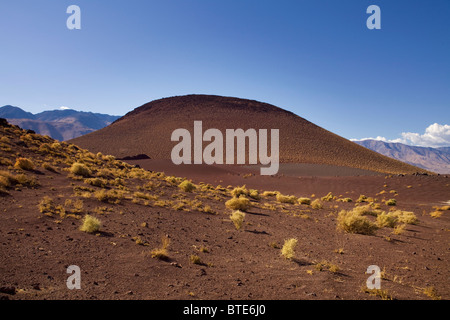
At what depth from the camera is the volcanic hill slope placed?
263ft

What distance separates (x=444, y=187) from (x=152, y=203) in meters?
30.2

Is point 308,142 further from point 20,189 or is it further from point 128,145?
point 20,189

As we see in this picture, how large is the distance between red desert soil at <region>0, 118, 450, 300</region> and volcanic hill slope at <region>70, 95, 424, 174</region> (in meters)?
63.6

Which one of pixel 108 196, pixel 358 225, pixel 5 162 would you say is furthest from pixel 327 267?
pixel 5 162

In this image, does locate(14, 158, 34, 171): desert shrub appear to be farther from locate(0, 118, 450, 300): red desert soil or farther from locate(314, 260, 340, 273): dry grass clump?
locate(314, 260, 340, 273): dry grass clump

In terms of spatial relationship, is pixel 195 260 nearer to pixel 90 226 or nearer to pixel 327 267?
pixel 327 267

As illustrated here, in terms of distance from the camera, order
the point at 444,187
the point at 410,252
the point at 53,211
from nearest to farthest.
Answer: the point at 410,252, the point at 53,211, the point at 444,187

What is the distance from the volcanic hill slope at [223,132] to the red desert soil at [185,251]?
63555 millimetres

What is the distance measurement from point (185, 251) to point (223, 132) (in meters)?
86.3

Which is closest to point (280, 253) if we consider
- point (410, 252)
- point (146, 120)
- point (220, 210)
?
point (410, 252)

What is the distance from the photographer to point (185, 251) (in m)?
7.50

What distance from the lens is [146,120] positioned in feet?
357

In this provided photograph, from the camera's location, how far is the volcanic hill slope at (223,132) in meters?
80.2

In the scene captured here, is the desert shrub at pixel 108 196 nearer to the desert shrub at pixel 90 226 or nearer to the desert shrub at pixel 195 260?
the desert shrub at pixel 90 226
